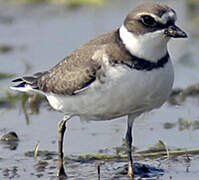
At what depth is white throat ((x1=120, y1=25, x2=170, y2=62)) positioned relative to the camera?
7945 mm

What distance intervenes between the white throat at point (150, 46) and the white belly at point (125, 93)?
0.15m

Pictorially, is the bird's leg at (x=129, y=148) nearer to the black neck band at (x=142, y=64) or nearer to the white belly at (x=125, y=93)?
the white belly at (x=125, y=93)

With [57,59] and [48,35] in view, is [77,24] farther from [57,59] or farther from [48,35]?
[57,59]

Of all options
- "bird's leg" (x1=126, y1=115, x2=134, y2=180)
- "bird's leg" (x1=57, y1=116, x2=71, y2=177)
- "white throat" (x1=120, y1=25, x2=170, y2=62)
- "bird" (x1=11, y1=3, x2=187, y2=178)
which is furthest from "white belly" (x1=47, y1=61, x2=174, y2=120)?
"bird's leg" (x1=57, y1=116, x2=71, y2=177)

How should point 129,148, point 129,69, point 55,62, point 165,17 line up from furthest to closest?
point 55,62, point 129,148, point 165,17, point 129,69

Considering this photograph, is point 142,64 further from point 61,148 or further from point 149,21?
point 61,148

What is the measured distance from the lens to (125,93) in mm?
7930

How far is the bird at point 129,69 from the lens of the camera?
7.91 meters

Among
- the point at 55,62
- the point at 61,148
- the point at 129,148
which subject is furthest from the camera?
the point at 55,62

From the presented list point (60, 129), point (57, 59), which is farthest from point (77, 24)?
point (60, 129)

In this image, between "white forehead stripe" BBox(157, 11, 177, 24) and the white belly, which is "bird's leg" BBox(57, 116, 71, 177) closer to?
the white belly

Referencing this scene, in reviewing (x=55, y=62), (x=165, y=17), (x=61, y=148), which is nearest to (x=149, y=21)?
(x=165, y=17)

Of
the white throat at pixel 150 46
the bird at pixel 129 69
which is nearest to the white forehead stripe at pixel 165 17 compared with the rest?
the bird at pixel 129 69

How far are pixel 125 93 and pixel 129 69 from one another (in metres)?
0.24
